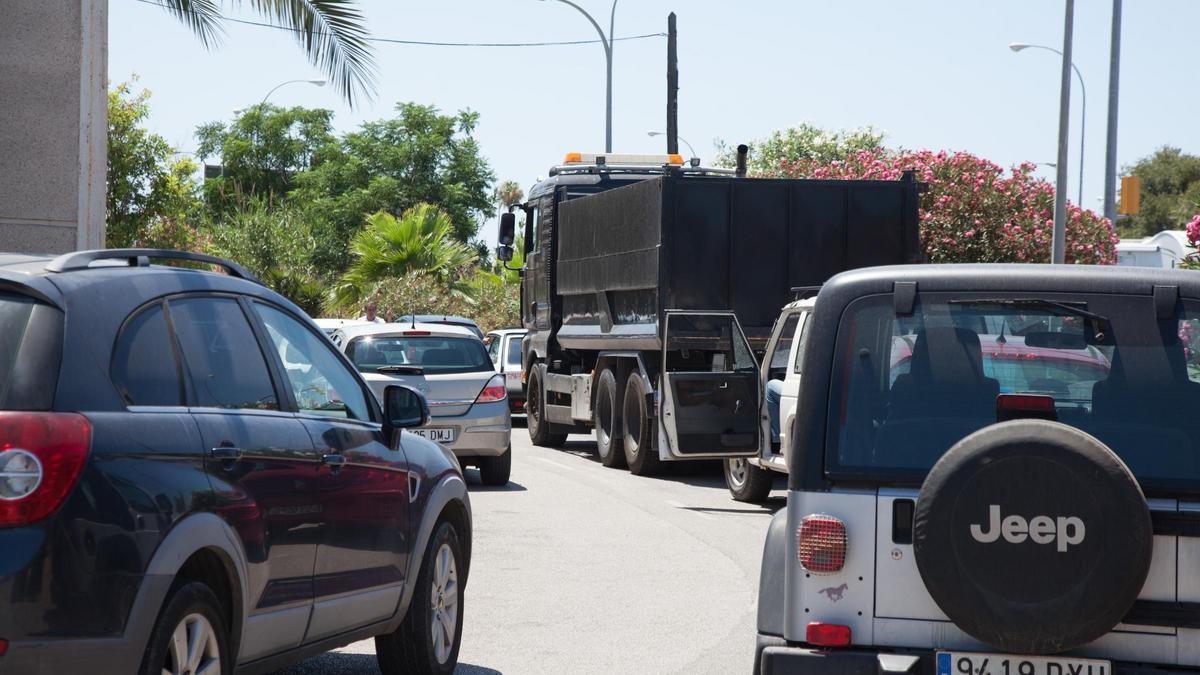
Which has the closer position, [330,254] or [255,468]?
[255,468]

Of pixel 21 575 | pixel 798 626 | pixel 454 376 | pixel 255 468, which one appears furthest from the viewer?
pixel 454 376

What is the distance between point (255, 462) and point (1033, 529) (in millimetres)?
2478

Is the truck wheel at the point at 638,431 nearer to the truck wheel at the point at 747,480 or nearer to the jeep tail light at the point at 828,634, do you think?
the truck wheel at the point at 747,480

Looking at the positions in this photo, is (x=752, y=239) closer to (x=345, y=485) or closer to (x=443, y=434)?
(x=443, y=434)

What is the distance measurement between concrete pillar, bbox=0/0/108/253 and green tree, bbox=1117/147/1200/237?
7698 cm

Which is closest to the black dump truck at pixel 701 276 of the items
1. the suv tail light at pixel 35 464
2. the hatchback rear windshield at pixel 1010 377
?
the hatchback rear windshield at pixel 1010 377

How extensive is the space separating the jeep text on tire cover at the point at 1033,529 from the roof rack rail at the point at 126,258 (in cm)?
272

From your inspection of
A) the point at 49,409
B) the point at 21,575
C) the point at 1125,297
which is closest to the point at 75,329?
the point at 49,409

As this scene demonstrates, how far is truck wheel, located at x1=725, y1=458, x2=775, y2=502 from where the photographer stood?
14.7 metres

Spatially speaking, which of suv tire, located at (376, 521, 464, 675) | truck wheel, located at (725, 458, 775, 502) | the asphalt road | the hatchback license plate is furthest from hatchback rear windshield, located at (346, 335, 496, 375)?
suv tire, located at (376, 521, 464, 675)

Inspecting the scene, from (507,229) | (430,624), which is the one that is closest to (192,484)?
(430,624)

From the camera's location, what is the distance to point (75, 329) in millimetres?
→ 4383

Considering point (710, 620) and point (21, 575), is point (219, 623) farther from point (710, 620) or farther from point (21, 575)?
point (710, 620)

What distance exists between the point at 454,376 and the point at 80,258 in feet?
35.3
